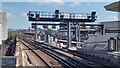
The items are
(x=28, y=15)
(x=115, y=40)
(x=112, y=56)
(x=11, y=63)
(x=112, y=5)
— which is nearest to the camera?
(x=11, y=63)

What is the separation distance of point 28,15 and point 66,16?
5.21 m

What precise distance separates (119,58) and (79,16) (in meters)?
21.7

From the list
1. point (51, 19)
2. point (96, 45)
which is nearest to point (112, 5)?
point (96, 45)

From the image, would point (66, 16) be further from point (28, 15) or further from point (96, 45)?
point (96, 45)

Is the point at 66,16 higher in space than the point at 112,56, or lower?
higher

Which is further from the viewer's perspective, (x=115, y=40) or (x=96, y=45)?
(x=96, y=45)

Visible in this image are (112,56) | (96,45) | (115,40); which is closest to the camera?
(112,56)

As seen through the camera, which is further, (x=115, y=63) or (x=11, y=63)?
(x=115, y=63)

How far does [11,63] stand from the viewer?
38.9 ft

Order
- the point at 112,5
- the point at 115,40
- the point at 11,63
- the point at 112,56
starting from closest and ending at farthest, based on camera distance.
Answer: the point at 11,63, the point at 112,5, the point at 112,56, the point at 115,40

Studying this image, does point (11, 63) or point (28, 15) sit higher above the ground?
A: point (28, 15)

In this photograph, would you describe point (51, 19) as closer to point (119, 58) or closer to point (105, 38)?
point (105, 38)

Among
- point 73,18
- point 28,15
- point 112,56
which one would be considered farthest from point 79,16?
point 112,56

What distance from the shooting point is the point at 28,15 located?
Answer: 37844 millimetres
